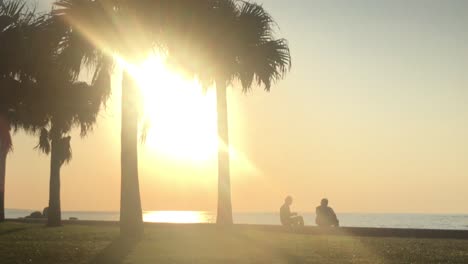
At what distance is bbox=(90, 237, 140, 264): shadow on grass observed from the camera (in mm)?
14750

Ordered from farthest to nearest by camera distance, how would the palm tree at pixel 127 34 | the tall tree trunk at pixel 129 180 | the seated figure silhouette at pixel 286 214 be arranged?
the seated figure silhouette at pixel 286 214
the tall tree trunk at pixel 129 180
the palm tree at pixel 127 34

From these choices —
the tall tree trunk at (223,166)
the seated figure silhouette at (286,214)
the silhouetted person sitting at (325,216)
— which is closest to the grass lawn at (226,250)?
the silhouetted person sitting at (325,216)

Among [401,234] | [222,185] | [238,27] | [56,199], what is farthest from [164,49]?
[56,199]

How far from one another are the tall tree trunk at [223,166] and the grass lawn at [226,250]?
614cm

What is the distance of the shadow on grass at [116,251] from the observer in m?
14.8

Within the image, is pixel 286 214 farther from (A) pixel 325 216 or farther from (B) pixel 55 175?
(B) pixel 55 175

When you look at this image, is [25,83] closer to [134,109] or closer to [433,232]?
[134,109]

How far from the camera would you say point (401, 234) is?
2434 cm

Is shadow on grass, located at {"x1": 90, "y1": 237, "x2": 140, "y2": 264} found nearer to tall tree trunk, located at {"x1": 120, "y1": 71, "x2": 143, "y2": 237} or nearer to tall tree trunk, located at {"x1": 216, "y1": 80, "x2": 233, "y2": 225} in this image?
tall tree trunk, located at {"x1": 120, "y1": 71, "x2": 143, "y2": 237}

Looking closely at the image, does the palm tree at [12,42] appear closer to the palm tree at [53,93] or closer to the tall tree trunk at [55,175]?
the palm tree at [53,93]

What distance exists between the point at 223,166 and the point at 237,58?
15.9ft

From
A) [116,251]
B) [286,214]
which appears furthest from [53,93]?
[116,251]

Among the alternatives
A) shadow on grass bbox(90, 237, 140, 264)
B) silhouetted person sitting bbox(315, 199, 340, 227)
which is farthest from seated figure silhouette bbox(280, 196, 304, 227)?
shadow on grass bbox(90, 237, 140, 264)

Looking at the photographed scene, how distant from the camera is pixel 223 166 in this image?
27547 mm
